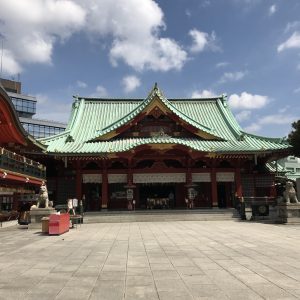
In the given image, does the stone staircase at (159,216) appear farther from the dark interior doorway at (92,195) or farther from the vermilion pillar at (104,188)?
the dark interior doorway at (92,195)

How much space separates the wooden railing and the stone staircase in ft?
16.3

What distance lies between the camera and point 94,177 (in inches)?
1177

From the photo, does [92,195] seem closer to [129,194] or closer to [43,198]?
[129,194]

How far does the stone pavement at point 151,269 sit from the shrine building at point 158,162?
590 inches

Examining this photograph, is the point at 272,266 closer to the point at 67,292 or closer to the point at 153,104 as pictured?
the point at 67,292

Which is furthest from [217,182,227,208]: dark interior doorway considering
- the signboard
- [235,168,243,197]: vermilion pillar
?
the signboard

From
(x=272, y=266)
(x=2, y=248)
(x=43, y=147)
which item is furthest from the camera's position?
(x=43, y=147)

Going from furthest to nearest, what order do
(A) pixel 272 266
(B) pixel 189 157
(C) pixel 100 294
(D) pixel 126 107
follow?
(D) pixel 126 107, (B) pixel 189 157, (A) pixel 272 266, (C) pixel 100 294

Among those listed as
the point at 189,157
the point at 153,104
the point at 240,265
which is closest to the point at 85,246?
the point at 240,265

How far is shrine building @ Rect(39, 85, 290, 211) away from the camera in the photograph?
28.5 meters

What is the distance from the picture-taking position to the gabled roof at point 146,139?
28.8 metres

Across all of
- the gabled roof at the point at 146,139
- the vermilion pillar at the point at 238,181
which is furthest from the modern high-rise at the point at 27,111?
the vermilion pillar at the point at 238,181

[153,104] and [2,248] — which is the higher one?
[153,104]

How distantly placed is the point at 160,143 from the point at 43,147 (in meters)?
8.71
